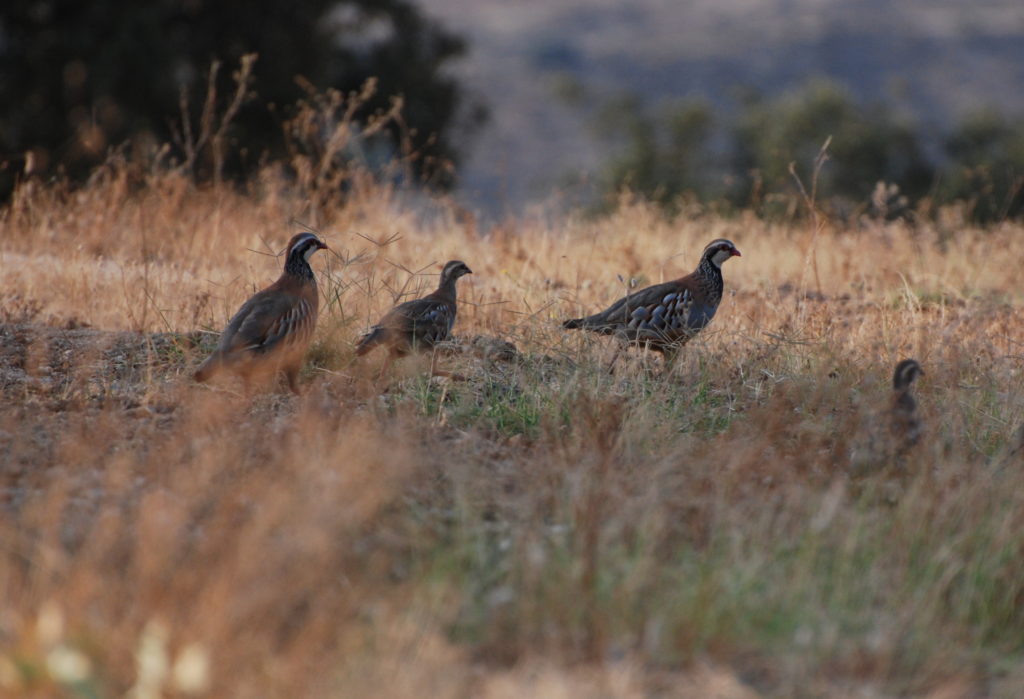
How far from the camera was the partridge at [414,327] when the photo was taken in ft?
24.1

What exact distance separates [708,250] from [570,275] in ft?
7.26

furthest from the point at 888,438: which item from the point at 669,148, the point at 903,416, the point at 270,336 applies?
the point at 669,148

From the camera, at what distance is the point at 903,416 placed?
18.2ft

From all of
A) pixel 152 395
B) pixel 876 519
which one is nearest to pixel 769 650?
pixel 876 519

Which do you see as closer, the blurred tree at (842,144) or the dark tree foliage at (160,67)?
the dark tree foliage at (160,67)

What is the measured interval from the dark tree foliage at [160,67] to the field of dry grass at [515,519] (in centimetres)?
1423

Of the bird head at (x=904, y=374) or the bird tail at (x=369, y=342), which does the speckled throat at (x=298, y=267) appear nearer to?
the bird tail at (x=369, y=342)

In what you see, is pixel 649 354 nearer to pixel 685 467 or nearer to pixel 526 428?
pixel 526 428

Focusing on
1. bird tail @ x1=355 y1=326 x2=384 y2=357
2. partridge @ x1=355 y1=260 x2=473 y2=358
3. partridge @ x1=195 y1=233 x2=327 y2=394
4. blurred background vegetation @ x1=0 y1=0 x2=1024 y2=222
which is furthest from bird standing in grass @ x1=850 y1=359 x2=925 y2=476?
blurred background vegetation @ x1=0 y1=0 x2=1024 y2=222

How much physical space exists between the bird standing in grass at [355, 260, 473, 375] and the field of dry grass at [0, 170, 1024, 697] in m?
0.19

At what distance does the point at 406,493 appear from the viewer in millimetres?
5113

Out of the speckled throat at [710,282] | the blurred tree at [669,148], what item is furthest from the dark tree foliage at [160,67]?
the blurred tree at [669,148]

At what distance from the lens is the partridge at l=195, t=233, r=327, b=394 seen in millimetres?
6555

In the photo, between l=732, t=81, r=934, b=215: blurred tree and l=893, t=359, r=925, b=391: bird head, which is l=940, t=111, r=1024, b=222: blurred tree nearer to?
l=732, t=81, r=934, b=215: blurred tree
